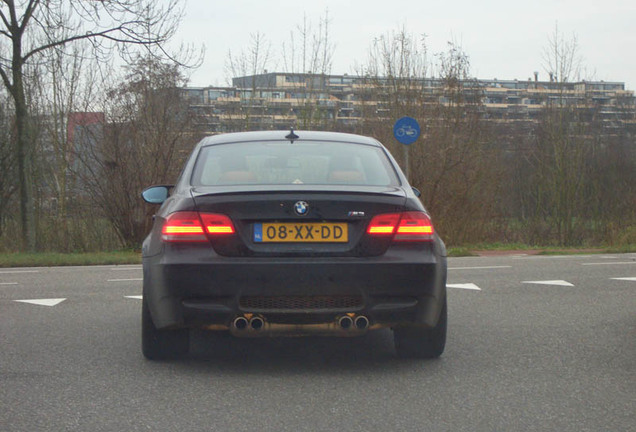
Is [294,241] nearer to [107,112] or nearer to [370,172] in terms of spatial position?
[370,172]

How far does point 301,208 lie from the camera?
526 cm

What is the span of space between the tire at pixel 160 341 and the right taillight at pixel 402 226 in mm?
1463

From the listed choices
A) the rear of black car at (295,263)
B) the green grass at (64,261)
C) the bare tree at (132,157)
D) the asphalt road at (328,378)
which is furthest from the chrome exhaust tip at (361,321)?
the bare tree at (132,157)

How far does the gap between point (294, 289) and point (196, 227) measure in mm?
683

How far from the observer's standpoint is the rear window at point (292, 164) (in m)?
5.76

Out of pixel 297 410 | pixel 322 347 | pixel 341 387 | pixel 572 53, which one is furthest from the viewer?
pixel 572 53

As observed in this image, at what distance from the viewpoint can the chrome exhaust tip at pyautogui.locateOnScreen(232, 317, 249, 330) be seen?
17.3ft

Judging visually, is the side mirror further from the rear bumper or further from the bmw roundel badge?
the bmw roundel badge

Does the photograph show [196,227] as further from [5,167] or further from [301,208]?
[5,167]

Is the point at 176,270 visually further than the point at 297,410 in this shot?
Yes

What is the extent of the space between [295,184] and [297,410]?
1.51 m

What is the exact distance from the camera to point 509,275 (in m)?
12.3

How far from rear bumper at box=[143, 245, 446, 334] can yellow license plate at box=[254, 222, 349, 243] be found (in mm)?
121

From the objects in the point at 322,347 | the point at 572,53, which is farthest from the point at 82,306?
the point at 572,53
